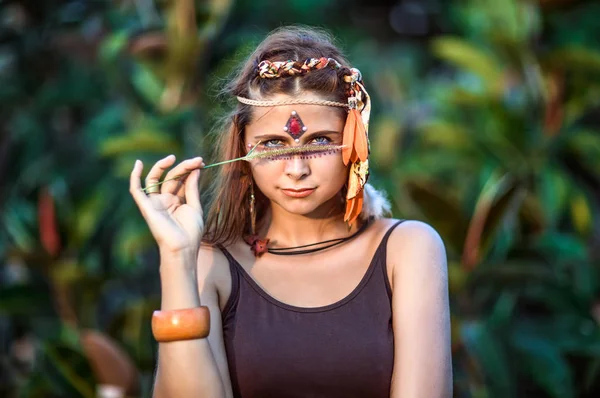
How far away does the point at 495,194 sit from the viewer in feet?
12.0

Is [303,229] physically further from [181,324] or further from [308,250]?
[181,324]

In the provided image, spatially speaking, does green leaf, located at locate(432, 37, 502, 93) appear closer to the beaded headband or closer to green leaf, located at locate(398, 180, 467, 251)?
green leaf, located at locate(398, 180, 467, 251)

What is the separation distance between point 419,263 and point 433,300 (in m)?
0.09

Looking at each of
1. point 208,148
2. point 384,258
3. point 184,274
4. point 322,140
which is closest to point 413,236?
point 384,258

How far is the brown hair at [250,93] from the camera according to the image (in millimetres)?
2332

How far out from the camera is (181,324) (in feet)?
7.00

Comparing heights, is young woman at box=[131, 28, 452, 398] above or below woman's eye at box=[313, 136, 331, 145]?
below

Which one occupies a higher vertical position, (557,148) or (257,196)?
(257,196)

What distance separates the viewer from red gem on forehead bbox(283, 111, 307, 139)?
2.29m

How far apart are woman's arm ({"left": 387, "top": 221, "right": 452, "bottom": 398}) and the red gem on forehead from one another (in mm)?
340

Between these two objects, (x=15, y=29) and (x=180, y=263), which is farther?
(x=15, y=29)

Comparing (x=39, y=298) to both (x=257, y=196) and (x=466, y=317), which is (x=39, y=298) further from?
(x=257, y=196)

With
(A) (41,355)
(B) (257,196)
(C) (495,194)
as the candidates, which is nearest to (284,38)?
(B) (257,196)

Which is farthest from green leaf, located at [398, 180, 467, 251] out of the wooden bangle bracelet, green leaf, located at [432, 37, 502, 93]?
the wooden bangle bracelet
